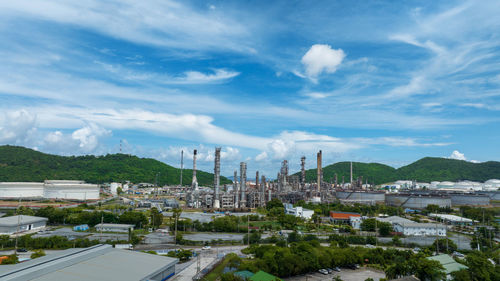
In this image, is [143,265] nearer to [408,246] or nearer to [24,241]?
[24,241]

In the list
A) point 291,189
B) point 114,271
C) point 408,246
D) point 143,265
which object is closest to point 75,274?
point 114,271

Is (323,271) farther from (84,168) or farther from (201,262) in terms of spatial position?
(84,168)

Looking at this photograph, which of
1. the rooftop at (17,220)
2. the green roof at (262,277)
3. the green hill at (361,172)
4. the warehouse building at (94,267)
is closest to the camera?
the warehouse building at (94,267)

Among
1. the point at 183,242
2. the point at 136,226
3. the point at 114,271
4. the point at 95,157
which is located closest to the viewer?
the point at 114,271

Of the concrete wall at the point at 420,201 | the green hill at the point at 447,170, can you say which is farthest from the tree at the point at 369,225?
the green hill at the point at 447,170

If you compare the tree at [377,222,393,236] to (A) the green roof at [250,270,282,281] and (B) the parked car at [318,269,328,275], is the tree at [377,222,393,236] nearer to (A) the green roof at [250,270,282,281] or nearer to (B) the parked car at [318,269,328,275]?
(B) the parked car at [318,269,328,275]

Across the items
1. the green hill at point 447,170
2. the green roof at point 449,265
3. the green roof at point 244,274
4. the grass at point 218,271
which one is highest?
the green hill at point 447,170

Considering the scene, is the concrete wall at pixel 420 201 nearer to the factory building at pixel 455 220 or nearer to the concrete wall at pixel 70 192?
the factory building at pixel 455 220

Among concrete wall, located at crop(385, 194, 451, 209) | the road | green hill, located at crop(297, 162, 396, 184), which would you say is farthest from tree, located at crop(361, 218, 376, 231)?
green hill, located at crop(297, 162, 396, 184)
